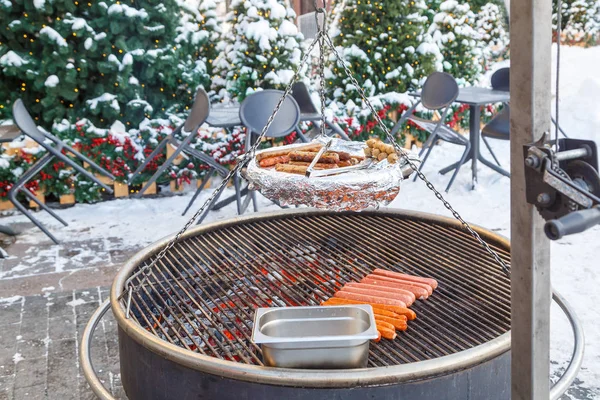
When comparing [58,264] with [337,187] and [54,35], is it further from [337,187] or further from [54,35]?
[337,187]

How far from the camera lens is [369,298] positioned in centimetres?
214

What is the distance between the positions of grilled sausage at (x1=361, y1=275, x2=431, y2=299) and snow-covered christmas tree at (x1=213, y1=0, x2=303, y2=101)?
4206 mm

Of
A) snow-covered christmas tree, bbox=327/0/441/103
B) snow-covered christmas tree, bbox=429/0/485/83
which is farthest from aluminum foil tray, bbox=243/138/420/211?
snow-covered christmas tree, bbox=429/0/485/83

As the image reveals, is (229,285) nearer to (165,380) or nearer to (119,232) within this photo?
(165,380)

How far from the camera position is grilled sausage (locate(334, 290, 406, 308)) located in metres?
2.09

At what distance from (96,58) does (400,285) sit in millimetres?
5009

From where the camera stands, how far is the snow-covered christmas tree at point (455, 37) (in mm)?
7602

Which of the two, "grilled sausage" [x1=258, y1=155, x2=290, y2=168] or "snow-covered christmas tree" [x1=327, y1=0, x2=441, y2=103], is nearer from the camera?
"grilled sausage" [x1=258, y1=155, x2=290, y2=168]

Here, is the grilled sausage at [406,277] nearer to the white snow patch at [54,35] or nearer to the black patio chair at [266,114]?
the black patio chair at [266,114]

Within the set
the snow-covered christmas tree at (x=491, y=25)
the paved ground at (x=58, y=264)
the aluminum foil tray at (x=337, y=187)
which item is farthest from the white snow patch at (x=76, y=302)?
the snow-covered christmas tree at (x=491, y=25)

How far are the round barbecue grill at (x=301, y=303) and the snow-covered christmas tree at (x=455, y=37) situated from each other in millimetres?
5237

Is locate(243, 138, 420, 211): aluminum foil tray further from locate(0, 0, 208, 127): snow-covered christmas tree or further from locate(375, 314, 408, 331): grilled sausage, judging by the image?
locate(0, 0, 208, 127): snow-covered christmas tree

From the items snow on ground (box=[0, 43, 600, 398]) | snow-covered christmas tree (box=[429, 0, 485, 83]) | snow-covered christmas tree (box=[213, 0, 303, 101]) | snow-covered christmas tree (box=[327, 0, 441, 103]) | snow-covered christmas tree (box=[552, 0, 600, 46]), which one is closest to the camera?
snow on ground (box=[0, 43, 600, 398])

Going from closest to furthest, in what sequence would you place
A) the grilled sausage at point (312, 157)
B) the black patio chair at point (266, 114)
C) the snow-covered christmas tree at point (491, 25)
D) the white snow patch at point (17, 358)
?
the grilled sausage at point (312, 157) < the white snow patch at point (17, 358) < the black patio chair at point (266, 114) < the snow-covered christmas tree at point (491, 25)
